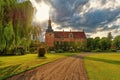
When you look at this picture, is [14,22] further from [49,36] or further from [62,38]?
[62,38]

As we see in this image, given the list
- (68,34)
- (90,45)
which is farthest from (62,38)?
(90,45)

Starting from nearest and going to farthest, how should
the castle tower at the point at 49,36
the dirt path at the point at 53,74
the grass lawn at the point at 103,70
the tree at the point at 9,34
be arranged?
1. the dirt path at the point at 53,74
2. the grass lawn at the point at 103,70
3. the tree at the point at 9,34
4. the castle tower at the point at 49,36

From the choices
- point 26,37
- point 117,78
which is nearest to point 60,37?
point 26,37

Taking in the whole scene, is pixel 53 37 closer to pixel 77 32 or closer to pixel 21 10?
pixel 77 32

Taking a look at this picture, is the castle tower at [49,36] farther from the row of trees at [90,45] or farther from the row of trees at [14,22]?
the row of trees at [14,22]

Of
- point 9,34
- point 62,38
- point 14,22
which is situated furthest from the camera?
point 62,38

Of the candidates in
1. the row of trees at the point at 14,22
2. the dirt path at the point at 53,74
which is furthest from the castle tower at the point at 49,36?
the dirt path at the point at 53,74

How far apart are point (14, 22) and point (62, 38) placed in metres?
85.4

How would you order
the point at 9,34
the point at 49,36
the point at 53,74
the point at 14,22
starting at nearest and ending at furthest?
1. the point at 53,74
2. the point at 9,34
3. the point at 14,22
4. the point at 49,36

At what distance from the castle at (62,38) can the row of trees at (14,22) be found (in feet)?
259

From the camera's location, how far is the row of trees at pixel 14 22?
24062 millimetres

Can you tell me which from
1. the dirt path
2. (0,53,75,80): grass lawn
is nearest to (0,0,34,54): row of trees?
(0,53,75,80): grass lawn

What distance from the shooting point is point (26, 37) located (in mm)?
29047

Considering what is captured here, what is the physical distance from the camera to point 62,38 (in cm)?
11094
